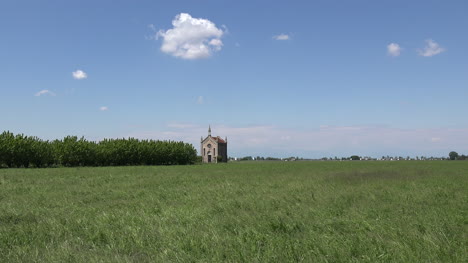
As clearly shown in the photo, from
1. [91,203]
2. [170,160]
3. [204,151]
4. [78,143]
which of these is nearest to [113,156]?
[78,143]

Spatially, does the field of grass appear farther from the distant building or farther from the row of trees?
the distant building

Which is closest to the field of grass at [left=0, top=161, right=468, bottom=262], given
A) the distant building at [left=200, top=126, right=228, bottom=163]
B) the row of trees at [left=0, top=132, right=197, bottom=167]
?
the row of trees at [left=0, top=132, right=197, bottom=167]

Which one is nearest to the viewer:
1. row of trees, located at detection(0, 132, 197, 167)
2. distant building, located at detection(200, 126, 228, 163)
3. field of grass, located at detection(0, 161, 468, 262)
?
field of grass, located at detection(0, 161, 468, 262)

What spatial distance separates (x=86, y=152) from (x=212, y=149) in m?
64.1

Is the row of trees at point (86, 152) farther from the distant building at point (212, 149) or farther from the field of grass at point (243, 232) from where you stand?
the field of grass at point (243, 232)

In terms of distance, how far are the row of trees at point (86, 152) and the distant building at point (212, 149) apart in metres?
28.6

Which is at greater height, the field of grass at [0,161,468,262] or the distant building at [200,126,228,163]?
the distant building at [200,126,228,163]

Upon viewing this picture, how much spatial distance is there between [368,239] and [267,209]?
5.07 meters

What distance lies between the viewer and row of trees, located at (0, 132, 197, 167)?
66.1m

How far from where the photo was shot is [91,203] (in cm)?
1512

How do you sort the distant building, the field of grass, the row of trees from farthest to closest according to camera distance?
the distant building → the row of trees → the field of grass

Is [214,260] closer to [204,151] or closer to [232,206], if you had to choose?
[232,206]

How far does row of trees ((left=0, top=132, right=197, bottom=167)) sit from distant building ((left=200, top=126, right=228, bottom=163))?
93.7ft

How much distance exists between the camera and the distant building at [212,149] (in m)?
137
